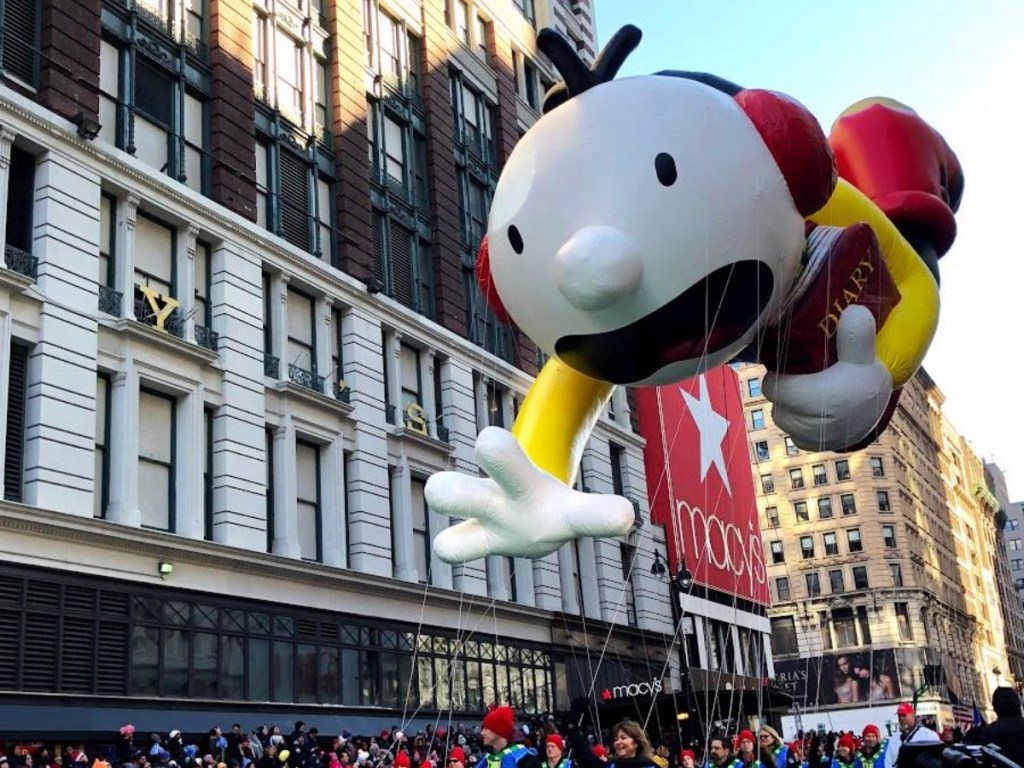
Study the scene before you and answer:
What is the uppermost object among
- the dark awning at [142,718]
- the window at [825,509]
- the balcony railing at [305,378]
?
the window at [825,509]

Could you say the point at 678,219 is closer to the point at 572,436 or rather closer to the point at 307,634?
the point at 572,436

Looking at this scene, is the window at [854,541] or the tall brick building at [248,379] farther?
the window at [854,541]

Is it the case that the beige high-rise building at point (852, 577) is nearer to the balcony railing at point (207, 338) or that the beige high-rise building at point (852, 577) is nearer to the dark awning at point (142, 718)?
the dark awning at point (142, 718)

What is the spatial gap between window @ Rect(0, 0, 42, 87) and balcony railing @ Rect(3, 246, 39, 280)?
3285 mm

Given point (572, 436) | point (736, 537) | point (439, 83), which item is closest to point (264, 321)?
point (439, 83)

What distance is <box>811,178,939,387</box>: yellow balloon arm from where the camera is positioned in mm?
8672

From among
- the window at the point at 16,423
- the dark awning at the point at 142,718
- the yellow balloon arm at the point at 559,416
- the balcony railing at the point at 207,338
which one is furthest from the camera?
the balcony railing at the point at 207,338

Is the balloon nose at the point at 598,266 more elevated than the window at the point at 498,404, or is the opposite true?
the window at the point at 498,404

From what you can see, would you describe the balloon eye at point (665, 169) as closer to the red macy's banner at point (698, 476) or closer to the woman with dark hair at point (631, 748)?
the woman with dark hair at point (631, 748)

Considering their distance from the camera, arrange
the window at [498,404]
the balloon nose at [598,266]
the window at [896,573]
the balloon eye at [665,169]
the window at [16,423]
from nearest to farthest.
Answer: the balloon nose at [598,266], the balloon eye at [665,169], the window at [16,423], the window at [498,404], the window at [896,573]

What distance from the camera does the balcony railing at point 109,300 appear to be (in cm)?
2228

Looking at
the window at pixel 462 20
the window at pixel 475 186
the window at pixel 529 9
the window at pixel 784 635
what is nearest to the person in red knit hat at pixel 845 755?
the window at pixel 475 186

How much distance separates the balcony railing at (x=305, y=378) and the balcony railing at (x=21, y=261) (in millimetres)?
6840

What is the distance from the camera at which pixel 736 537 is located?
47875mm
